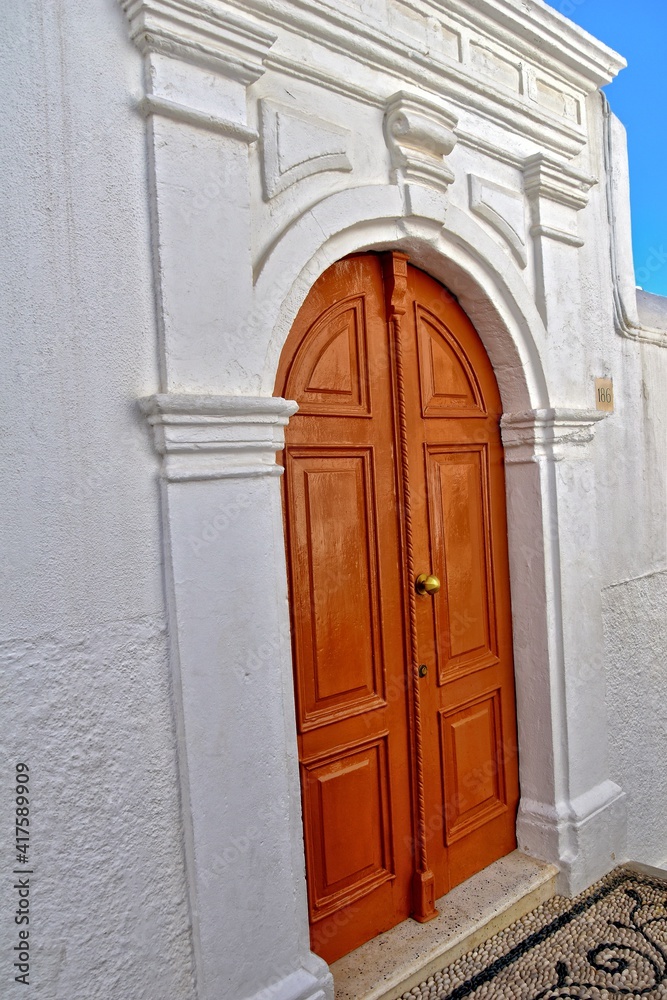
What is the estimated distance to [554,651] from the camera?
10.6 ft

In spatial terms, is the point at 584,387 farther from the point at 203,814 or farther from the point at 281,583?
the point at 203,814

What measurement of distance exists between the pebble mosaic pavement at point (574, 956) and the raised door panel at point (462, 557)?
101 cm

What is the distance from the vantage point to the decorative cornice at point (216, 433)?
1.93 m

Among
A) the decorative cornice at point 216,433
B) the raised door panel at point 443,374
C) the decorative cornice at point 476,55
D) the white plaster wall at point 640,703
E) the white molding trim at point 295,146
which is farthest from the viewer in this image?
the white plaster wall at point 640,703

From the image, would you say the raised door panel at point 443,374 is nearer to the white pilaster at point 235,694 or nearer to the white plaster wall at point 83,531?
the white pilaster at point 235,694

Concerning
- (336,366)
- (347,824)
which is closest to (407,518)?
(336,366)

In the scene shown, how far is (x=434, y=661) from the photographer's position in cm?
294

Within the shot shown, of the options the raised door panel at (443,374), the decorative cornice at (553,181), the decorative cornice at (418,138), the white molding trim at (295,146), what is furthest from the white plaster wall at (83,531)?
the decorative cornice at (553,181)

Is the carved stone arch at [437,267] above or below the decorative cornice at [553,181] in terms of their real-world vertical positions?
below

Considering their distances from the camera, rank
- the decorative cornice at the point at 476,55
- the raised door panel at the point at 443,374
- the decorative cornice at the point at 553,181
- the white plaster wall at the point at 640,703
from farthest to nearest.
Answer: the white plaster wall at the point at 640,703 → the decorative cornice at the point at 553,181 → the raised door panel at the point at 443,374 → the decorative cornice at the point at 476,55

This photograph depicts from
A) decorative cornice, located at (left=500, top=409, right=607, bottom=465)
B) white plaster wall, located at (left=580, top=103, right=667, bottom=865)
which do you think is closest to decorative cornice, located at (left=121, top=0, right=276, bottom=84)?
decorative cornice, located at (left=500, top=409, right=607, bottom=465)

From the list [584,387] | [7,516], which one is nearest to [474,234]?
[584,387]

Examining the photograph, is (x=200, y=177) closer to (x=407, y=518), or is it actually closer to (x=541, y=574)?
(x=407, y=518)

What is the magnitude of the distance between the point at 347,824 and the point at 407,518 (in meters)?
1.12
